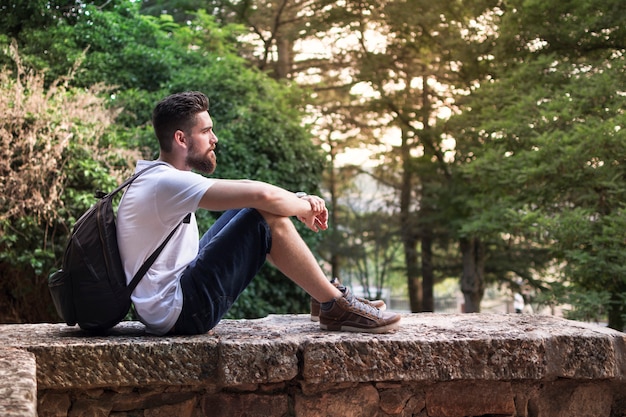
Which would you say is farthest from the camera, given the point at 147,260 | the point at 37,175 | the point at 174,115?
the point at 37,175

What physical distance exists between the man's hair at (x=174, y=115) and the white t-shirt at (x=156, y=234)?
0.49ft

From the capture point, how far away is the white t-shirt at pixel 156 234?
2703 mm

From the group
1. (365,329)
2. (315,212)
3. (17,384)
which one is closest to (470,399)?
(365,329)

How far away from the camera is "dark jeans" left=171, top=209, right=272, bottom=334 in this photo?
279cm

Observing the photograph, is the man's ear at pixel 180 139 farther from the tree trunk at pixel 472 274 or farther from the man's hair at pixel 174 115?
the tree trunk at pixel 472 274

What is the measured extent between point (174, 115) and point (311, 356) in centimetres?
106

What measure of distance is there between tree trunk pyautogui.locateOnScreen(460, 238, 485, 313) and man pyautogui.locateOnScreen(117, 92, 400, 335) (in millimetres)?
10835

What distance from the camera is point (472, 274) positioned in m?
13.5

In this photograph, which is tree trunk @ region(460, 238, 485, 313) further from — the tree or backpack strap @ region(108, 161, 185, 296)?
backpack strap @ region(108, 161, 185, 296)

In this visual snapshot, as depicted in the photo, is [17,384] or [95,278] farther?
[95,278]

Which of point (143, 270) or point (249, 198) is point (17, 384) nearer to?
point (143, 270)

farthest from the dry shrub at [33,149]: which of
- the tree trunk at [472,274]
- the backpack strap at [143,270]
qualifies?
the tree trunk at [472,274]

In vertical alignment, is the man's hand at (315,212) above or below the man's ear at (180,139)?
below

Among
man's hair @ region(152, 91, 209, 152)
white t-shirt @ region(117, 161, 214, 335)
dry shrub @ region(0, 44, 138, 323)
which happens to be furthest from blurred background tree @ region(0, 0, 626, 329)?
white t-shirt @ region(117, 161, 214, 335)
